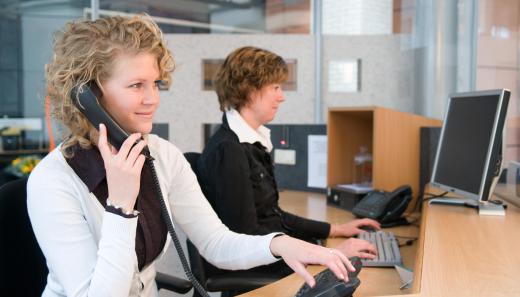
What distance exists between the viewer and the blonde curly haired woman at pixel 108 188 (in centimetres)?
99

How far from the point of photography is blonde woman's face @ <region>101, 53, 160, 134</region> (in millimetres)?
1087

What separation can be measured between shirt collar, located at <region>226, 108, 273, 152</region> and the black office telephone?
416 millimetres

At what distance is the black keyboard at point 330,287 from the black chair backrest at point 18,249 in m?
0.57

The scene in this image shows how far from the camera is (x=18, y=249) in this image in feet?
3.80

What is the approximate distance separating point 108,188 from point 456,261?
25.7 inches

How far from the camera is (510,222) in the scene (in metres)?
1.45

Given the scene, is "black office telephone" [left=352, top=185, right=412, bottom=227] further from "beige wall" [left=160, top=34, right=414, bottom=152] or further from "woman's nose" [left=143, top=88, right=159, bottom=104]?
"beige wall" [left=160, top=34, right=414, bottom=152]

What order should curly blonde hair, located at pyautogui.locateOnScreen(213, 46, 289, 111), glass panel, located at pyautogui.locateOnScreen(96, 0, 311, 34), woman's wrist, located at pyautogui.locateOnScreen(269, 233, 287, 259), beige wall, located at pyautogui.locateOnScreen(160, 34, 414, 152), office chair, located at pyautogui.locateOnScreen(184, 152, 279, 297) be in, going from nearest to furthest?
woman's wrist, located at pyautogui.locateOnScreen(269, 233, 287, 259)
office chair, located at pyautogui.locateOnScreen(184, 152, 279, 297)
curly blonde hair, located at pyautogui.locateOnScreen(213, 46, 289, 111)
beige wall, located at pyautogui.locateOnScreen(160, 34, 414, 152)
glass panel, located at pyautogui.locateOnScreen(96, 0, 311, 34)

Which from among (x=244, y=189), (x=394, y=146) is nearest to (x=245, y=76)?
(x=244, y=189)

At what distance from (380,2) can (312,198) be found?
5.72 feet

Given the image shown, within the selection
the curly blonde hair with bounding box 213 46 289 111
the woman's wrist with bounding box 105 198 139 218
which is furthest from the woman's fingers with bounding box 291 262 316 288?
the curly blonde hair with bounding box 213 46 289 111

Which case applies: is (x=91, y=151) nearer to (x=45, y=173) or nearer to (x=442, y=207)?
(x=45, y=173)

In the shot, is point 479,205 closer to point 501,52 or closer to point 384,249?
point 384,249

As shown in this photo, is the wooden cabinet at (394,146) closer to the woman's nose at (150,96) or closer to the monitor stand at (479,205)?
the monitor stand at (479,205)
